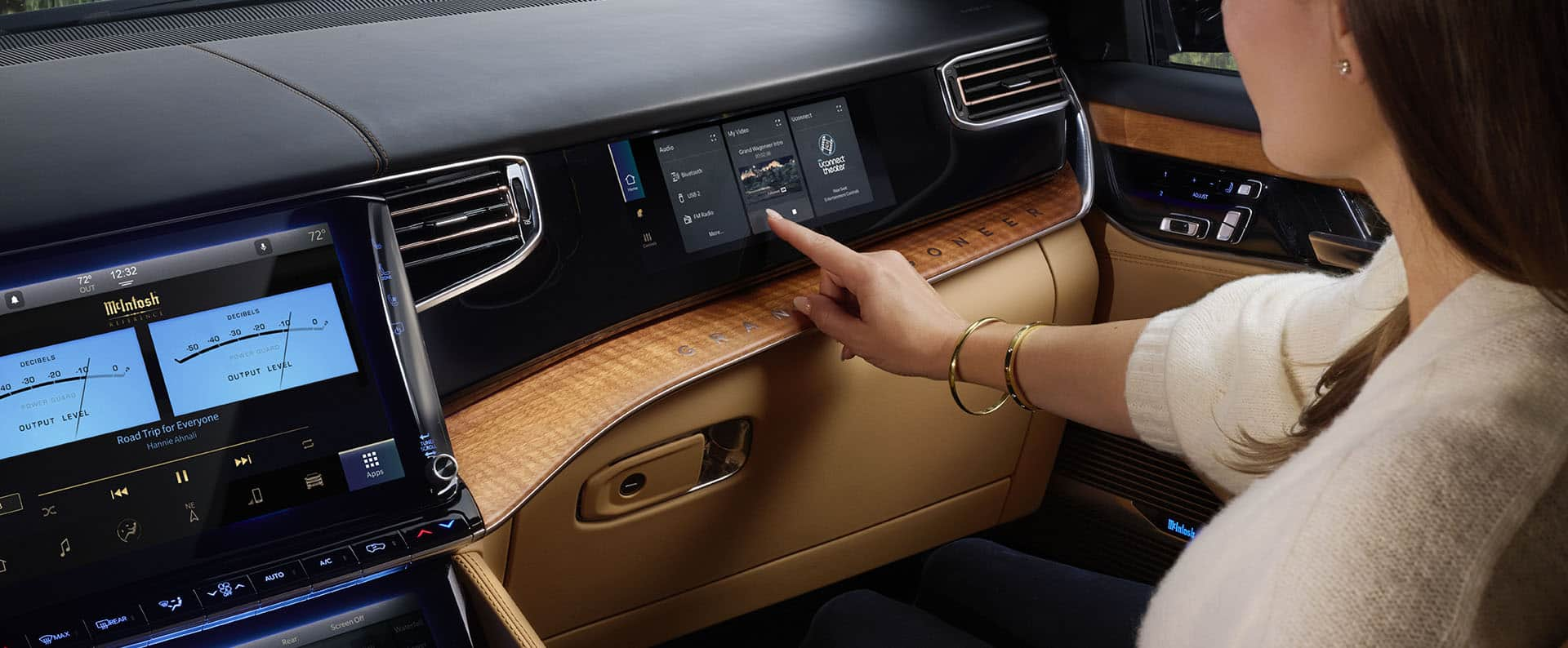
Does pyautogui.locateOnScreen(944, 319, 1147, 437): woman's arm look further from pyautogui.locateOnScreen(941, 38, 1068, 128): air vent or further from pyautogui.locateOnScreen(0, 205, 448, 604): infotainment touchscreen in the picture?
pyautogui.locateOnScreen(0, 205, 448, 604): infotainment touchscreen

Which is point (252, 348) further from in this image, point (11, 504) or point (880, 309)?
point (880, 309)

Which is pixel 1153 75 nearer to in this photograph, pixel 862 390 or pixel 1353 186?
pixel 1353 186

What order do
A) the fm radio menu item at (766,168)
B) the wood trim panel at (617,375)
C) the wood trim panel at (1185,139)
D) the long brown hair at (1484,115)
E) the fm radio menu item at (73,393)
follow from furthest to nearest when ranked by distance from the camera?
1. the wood trim panel at (1185,139)
2. the fm radio menu item at (766,168)
3. the wood trim panel at (617,375)
4. the fm radio menu item at (73,393)
5. the long brown hair at (1484,115)

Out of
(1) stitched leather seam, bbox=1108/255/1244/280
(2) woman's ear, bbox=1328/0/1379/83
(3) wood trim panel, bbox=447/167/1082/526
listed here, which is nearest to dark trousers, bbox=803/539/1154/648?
(3) wood trim panel, bbox=447/167/1082/526

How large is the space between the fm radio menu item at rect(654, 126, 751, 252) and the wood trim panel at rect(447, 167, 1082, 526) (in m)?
0.08

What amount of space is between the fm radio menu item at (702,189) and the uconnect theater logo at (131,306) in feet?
1.63

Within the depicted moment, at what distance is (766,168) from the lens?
1298 millimetres

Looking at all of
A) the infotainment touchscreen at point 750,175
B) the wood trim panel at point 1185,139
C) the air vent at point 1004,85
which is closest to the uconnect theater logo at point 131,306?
the infotainment touchscreen at point 750,175

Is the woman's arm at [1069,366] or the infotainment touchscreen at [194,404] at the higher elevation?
the infotainment touchscreen at [194,404]

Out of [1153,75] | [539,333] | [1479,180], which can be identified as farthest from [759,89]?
[1479,180]

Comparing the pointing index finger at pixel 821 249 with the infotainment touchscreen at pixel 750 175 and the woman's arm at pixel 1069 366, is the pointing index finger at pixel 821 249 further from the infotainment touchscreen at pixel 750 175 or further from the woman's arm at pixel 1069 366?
the woman's arm at pixel 1069 366

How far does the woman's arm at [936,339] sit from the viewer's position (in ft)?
3.78

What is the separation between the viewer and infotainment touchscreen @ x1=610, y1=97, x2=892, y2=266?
4.01ft

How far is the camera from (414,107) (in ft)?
3.52
